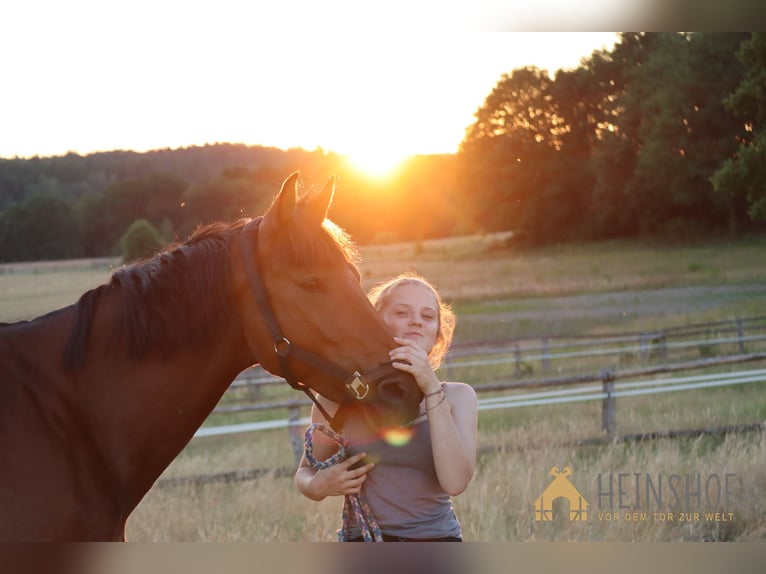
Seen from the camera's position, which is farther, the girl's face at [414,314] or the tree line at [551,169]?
the tree line at [551,169]

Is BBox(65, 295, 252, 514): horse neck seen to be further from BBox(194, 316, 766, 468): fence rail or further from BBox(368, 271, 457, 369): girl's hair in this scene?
BBox(194, 316, 766, 468): fence rail

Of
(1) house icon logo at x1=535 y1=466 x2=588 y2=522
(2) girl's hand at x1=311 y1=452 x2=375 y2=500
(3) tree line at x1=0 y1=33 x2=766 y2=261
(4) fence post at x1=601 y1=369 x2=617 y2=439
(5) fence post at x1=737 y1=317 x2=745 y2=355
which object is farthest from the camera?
(5) fence post at x1=737 y1=317 x2=745 y2=355

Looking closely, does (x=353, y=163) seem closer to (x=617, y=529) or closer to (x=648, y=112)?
(x=648, y=112)

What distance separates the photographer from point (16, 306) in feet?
13.5

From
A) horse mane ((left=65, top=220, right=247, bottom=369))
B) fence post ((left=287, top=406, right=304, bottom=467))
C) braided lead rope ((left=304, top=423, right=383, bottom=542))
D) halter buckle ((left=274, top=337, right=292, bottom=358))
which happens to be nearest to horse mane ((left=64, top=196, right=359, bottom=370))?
horse mane ((left=65, top=220, right=247, bottom=369))

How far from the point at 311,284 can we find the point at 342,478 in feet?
1.63

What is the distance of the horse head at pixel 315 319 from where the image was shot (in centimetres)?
179

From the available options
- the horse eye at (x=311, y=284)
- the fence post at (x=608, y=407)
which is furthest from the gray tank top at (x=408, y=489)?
the fence post at (x=608, y=407)

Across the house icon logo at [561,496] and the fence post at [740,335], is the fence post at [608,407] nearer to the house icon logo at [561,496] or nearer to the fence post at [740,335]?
the house icon logo at [561,496]

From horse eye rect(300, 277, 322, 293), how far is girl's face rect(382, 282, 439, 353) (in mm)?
251

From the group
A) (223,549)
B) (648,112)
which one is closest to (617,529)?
(223,549)

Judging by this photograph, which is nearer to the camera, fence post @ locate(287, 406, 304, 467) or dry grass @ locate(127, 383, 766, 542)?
→ dry grass @ locate(127, 383, 766, 542)

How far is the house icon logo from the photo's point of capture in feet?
11.9

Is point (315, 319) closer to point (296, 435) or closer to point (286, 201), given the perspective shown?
point (286, 201)
